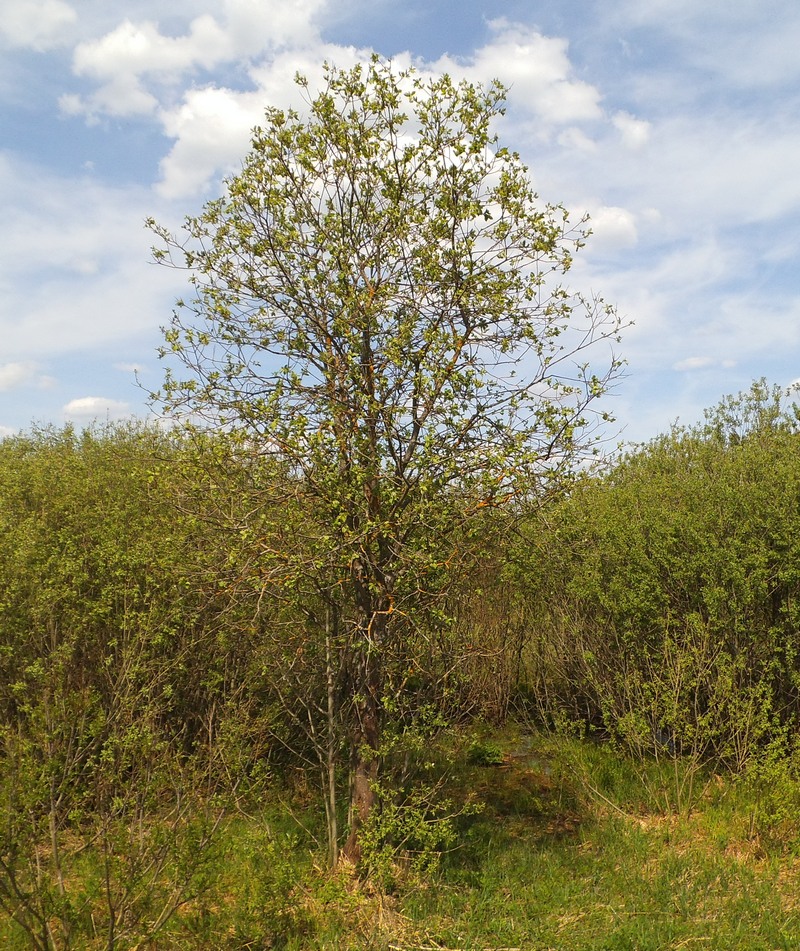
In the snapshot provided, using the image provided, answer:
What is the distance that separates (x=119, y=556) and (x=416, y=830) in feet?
11.7

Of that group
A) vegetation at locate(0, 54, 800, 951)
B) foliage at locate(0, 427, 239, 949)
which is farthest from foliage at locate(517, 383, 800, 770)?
foliage at locate(0, 427, 239, 949)

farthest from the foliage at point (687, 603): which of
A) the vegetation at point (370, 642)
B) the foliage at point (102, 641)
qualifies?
the foliage at point (102, 641)

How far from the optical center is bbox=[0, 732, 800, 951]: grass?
493 cm

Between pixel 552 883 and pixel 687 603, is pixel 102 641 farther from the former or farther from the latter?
pixel 687 603

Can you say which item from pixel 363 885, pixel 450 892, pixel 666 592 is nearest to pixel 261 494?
pixel 363 885

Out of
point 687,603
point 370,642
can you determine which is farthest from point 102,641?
point 687,603

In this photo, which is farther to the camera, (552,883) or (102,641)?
(102,641)

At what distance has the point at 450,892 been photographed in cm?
567

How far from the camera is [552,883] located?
580cm

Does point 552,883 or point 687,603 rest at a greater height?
point 687,603

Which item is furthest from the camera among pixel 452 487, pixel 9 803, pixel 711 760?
pixel 711 760

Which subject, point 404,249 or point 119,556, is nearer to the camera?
point 404,249

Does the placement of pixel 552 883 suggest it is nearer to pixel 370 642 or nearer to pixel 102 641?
pixel 370 642

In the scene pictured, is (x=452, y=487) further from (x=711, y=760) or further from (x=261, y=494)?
(x=711, y=760)
